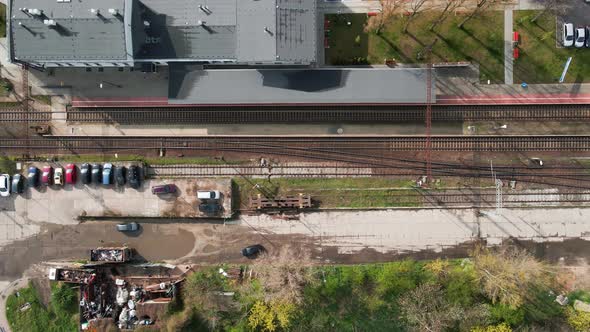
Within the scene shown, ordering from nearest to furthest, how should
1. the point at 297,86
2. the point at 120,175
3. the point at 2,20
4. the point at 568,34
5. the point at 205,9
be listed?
the point at 205,9
the point at 297,86
the point at 568,34
the point at 120,175
the point at 2,20

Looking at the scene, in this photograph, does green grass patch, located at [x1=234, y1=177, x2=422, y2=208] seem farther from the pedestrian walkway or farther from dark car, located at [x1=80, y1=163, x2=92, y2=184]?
dark car, located at [x1=80, y1=163, x2=92, y2=184]

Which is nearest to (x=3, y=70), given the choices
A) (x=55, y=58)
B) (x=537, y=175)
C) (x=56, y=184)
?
(x=55, y=58)

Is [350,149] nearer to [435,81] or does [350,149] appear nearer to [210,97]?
[435,81]

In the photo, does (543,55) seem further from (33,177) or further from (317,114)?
(33,177)

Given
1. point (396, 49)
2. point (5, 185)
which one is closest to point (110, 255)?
point (5, 185)

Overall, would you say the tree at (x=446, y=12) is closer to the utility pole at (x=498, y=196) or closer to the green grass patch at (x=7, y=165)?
the utility pole at (x=498, y=196)

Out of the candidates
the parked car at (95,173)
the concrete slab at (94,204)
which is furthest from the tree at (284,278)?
the parked car at (95,173)
